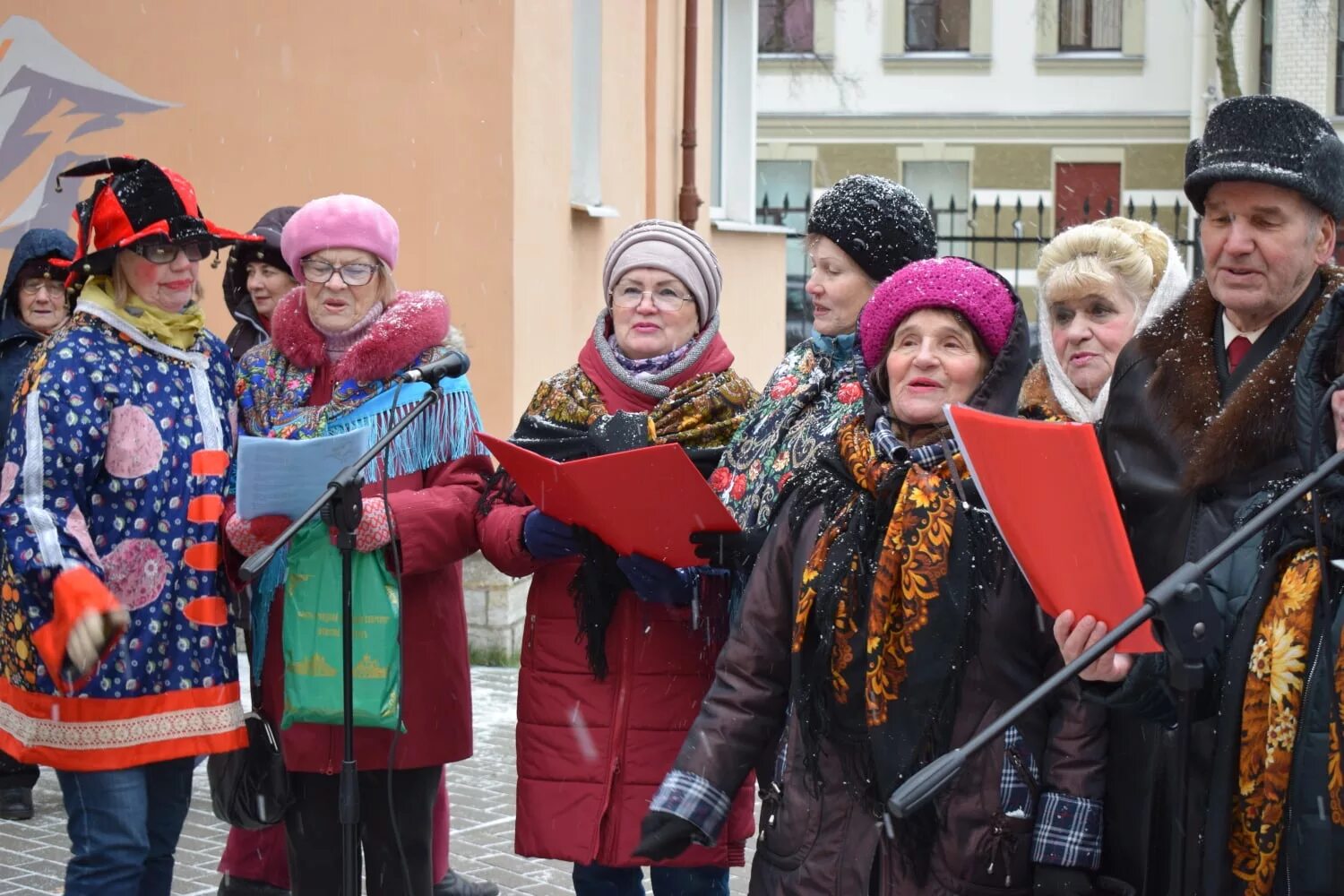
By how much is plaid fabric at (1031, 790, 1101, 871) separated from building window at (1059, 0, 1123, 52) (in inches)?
1205

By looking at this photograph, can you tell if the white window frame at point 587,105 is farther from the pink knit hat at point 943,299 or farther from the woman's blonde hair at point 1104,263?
the pink knit hat at point 943,299

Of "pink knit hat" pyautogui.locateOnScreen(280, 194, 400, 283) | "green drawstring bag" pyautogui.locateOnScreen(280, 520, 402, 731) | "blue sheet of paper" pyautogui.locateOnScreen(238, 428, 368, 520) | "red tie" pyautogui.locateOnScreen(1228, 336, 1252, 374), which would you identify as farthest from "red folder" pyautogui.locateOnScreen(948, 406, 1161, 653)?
"pink knit hat" pyautogui.locateOnScreen(280, 194, 400, 283)

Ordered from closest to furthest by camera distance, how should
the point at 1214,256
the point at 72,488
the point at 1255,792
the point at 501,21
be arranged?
the point at 1255,792
the point at 1214,256
the point at 72,488
the point at 501,21

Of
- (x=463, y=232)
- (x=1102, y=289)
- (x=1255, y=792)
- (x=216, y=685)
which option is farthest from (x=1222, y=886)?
(x=463, y=232)

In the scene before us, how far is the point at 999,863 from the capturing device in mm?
3176

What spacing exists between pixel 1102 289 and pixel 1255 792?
1836 mm

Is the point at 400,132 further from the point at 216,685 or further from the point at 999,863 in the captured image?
the point at 999,863

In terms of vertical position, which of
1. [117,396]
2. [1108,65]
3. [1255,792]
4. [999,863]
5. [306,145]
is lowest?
[999,863]

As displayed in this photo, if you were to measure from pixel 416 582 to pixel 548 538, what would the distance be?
500mm

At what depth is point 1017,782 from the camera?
3.20 meters

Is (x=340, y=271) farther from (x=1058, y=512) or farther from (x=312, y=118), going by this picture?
(x=312, y=118)

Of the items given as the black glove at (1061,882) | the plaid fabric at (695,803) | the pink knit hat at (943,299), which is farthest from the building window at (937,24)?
the black glove at (1061,882)

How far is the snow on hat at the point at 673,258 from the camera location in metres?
4.43

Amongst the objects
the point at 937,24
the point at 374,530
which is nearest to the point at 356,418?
the point at 374,530
